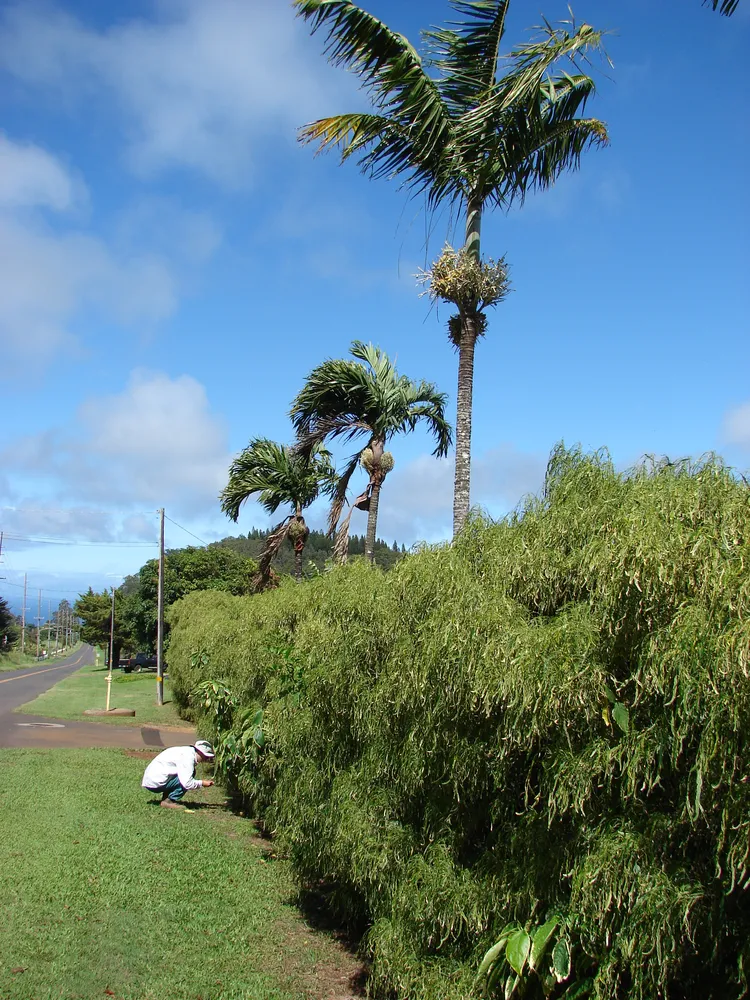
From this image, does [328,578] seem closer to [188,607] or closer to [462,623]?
[462,623]

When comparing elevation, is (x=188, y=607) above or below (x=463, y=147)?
below

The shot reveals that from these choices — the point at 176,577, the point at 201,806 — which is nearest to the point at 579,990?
the point at 201,806

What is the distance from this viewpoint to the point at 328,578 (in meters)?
7.50

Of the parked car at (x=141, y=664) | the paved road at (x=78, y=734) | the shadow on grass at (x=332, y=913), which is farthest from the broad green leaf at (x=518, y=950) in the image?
the parked car at (x=141, y=664)

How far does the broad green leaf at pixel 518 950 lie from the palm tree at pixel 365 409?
7.28 meters

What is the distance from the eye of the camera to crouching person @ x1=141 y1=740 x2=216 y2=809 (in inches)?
438

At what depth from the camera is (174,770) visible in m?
11.3

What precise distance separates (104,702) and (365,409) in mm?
21586

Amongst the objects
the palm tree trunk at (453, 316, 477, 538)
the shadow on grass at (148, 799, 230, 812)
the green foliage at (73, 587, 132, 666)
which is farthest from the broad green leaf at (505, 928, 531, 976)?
the green foliage at (73, 587, 132, 666)

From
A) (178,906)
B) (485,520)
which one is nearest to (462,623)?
(485,520)

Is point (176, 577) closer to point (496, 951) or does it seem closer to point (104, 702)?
point (104, 702)

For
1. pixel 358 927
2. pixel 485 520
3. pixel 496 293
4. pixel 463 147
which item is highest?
pixel 463 147

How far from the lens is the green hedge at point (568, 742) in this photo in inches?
114

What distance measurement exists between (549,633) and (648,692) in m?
0.53
